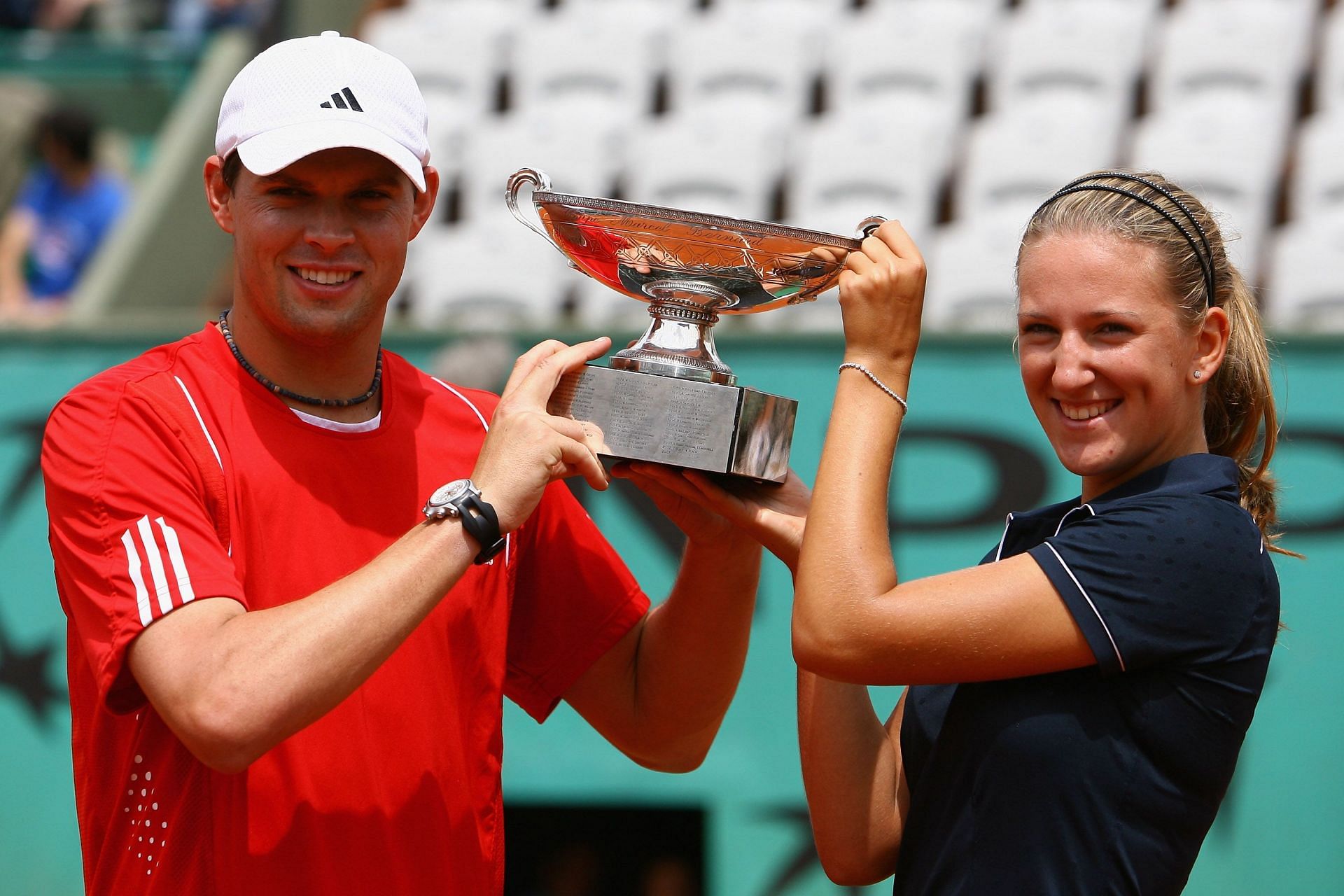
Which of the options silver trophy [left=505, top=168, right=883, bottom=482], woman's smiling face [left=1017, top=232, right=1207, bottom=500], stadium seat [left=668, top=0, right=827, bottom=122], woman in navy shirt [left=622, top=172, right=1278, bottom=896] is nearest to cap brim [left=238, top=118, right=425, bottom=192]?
silver trophy [left=505, top=168, right=883, bottom=482]

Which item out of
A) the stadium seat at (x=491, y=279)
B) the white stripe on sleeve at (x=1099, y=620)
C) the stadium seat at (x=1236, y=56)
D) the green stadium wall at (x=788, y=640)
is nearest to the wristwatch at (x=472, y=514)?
the white stripe on sleeve at (x=1099, y=620)

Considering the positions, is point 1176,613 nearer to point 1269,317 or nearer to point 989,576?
point 989,576

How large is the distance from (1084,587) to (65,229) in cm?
589

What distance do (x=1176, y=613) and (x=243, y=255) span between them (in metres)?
1.21

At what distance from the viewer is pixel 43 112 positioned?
24.1 feet

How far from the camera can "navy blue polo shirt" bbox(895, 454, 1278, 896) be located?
159 centimetres

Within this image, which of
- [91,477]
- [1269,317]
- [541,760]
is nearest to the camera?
[91,477]

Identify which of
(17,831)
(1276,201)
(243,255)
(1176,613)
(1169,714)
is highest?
(1276,201)

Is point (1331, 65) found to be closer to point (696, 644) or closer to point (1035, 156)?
point (1035, 156)

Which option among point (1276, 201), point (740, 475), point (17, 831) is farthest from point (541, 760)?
point (1276, 201)

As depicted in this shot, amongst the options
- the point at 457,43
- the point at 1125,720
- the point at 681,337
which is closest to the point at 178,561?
the point at 681,337

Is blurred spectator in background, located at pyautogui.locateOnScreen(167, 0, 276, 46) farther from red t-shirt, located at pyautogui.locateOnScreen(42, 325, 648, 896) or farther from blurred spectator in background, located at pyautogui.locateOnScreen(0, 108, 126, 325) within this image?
red t-shirt, located at pyautogui.locateOnScreen(42, 325, 648, 896)

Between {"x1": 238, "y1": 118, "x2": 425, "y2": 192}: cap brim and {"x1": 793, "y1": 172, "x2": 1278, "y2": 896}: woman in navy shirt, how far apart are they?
0.62m

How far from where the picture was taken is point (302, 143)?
183 cm
